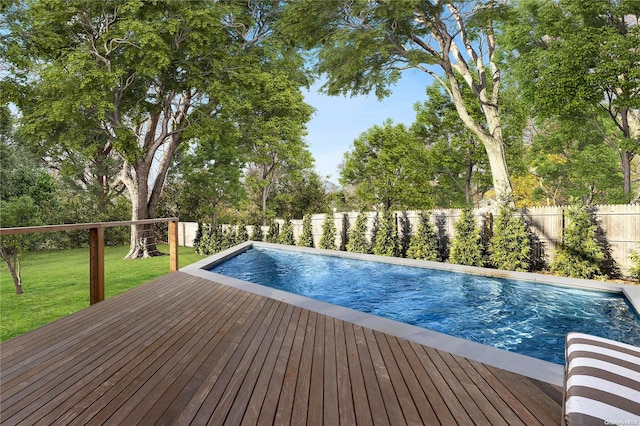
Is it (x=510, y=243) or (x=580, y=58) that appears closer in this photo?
(x=510, y=243)

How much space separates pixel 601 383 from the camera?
1388mm

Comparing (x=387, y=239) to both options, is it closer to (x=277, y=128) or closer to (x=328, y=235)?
(x=328, y=235)

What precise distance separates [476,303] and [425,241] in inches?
166

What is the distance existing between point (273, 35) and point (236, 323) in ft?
43.7

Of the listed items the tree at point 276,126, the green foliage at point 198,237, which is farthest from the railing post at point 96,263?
the tree at point 276,126

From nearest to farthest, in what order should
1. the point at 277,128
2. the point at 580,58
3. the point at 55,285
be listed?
the point at 55,285
the point at 580,58
the point at 277,128

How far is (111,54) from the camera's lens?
11281 mm

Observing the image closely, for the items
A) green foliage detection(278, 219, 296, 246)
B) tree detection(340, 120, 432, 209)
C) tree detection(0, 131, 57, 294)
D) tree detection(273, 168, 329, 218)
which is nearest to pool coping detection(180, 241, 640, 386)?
green foliage detection(278, 219, 296, 246)

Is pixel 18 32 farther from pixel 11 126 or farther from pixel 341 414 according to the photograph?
pixel 341 414

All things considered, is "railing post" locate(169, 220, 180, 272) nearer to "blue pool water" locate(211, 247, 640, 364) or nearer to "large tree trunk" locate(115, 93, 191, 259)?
"blue pool water" locate(211, 247, 640, 364)

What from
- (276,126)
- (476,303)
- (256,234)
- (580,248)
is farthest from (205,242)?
(580,248)

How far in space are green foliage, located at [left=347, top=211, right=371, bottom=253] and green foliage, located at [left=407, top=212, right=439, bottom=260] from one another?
1855mm

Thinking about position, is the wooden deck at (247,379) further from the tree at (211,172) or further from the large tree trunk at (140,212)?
the tree at (211,172)

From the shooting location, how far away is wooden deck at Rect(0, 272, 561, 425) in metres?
1.80
